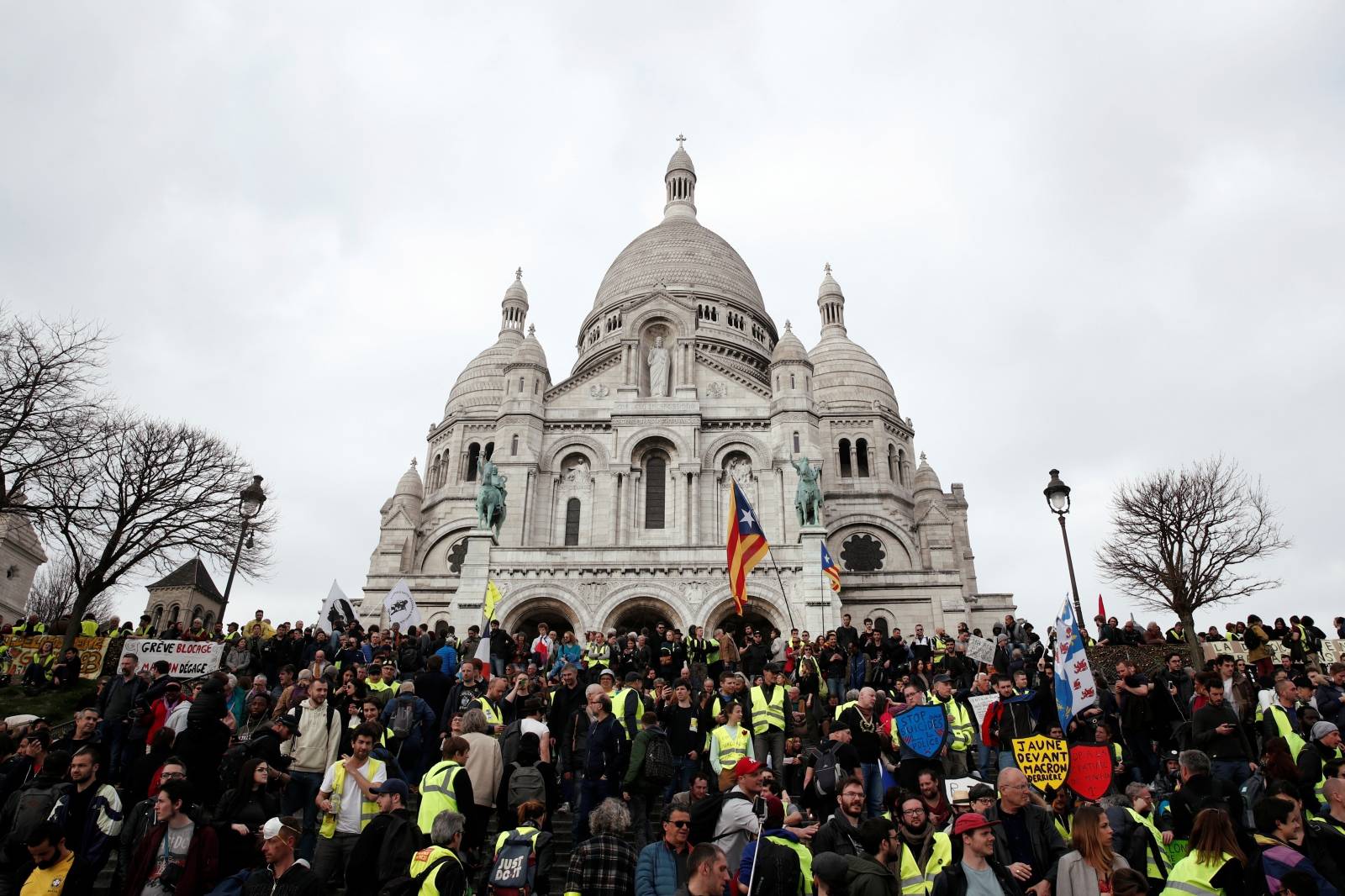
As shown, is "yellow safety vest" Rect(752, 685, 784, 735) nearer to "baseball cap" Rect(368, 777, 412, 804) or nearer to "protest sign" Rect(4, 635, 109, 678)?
"baseball cap" Rect(368, 777, 412, 804)

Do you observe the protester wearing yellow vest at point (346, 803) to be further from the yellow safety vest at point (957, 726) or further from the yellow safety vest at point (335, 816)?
the yellow safety vest at point (957, 726)

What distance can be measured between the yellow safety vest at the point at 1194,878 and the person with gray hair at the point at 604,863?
383 cm

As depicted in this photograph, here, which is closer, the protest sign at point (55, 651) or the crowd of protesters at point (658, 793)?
the crowd of protesters at point (658, 793)

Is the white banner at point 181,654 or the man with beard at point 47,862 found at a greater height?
the white banner at point 181,654

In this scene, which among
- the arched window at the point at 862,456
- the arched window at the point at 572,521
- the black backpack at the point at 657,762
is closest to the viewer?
the black backpack at the point at 657,762

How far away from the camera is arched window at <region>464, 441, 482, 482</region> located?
145ft

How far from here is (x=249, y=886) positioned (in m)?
6.91

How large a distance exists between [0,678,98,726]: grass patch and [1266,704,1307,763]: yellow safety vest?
Answer: 18.6m

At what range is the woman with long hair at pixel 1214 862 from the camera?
6.30 meters

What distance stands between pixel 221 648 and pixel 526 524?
15395 mm

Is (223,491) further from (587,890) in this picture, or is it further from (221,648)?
(587,890)

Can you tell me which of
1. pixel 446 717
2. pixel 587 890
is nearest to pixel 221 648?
pixel 446 717

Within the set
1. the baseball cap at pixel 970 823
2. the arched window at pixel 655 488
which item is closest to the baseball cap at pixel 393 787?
the baseball cap at pixel 970 823

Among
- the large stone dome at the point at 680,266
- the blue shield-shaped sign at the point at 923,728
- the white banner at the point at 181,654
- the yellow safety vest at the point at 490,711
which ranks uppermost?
the large stone dome at the point at 680,266
